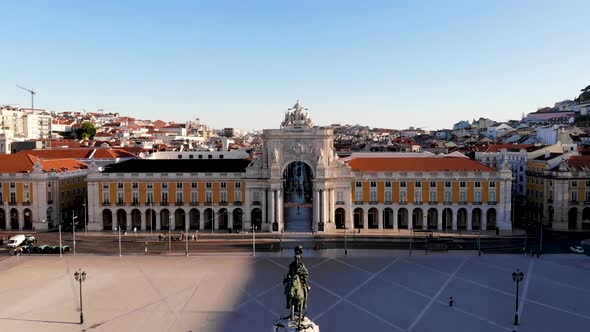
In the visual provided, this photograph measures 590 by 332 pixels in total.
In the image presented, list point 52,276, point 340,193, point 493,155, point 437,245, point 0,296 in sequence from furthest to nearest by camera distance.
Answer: point 493,155 → point 340,193 → point 437,245 → point 52,276 → point 0,296

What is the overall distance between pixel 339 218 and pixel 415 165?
40.8 feet

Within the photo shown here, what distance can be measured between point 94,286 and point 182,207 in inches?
1164

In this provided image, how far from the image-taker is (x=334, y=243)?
6494cm

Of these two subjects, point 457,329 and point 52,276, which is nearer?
point 457,329

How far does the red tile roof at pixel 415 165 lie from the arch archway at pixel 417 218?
569 cm

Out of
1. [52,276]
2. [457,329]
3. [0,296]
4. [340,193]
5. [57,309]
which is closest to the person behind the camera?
[457,329]

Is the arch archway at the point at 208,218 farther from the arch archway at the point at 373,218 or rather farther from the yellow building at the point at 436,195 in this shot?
the arch archway at the point at 373,218

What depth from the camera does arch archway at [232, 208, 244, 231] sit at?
76.4m

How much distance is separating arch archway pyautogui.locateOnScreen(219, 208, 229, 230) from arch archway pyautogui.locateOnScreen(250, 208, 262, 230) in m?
3.59

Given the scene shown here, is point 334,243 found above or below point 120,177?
below

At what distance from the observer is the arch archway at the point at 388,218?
247 feet

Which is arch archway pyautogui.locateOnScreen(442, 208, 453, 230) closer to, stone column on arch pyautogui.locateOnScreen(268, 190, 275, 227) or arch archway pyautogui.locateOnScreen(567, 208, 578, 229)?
arch archway pyautogui.locateOnScreen(567, 208, 578, 229)

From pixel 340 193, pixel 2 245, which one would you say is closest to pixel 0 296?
pixel 2 245

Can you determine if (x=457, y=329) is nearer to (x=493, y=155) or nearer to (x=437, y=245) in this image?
(x=437, y=245)
